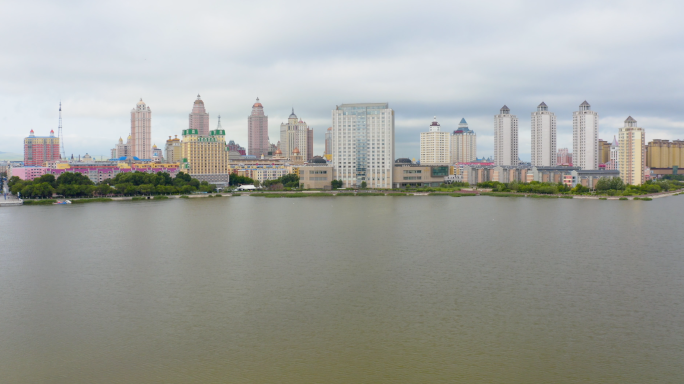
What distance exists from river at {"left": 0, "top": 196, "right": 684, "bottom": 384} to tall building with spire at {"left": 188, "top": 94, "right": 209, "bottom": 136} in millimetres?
65479

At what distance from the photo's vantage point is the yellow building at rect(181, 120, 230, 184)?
50.6 metres

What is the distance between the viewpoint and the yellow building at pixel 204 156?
166ft

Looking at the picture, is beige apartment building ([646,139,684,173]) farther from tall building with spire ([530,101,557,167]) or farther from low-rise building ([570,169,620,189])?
low-rise building ([570,169,620,189])

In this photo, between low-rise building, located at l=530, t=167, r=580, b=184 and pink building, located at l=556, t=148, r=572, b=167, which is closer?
low-rise building, located at l=530, t=167, r=580, b=184

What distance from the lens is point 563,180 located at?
4100 centimetres

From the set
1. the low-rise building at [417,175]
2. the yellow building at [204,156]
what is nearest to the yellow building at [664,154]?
the low-rise building at [417,175]

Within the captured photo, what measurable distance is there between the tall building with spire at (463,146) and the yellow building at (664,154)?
26196 millimetres

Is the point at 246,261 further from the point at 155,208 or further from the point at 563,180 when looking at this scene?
the point at 563,180

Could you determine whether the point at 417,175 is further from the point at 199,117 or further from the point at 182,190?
the point at 199,117

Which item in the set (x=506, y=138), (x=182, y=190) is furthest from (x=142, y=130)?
(x=506, y=138)

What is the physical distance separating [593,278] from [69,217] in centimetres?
1941

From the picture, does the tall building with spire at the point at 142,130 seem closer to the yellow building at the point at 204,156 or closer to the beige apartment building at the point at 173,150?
the beige apartment building at the point at 173,150

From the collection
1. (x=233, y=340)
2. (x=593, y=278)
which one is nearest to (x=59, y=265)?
(x=233, y=340)

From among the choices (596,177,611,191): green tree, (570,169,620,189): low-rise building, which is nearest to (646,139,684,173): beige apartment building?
(570,169,620,189): low-rise building
